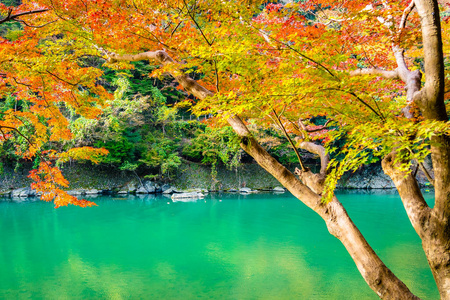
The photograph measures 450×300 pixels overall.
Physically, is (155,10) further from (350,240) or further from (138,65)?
(138,65)

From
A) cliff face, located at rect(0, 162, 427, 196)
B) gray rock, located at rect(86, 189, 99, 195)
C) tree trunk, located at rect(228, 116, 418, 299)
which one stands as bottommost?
gray rock, located at rect(86, 189, 99, 195)

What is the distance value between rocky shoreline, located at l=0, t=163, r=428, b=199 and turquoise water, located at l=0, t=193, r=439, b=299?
2.82 metres

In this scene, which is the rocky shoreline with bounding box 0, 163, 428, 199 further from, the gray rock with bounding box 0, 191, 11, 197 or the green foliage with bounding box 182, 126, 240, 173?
the green foliage with bounding box 182, 126, 240, 173

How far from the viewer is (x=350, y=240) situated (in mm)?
1847

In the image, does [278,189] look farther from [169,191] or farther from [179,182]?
[169,191]

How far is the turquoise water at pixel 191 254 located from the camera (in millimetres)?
4012

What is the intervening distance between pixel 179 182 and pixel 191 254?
854 cm

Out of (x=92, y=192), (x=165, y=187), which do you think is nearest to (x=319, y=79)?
(x=165, y=187)

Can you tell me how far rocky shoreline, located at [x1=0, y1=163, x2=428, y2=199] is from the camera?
12.2 meters

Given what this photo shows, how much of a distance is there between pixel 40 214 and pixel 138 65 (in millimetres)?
8797

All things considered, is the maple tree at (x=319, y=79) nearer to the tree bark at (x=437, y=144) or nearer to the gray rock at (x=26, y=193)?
the tree bark at (x=437, y=144)

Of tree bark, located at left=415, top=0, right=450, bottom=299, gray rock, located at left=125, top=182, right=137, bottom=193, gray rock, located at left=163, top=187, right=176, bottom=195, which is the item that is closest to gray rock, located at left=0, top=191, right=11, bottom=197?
gray rock, located at left=125, top=182, right=137, bottom=193

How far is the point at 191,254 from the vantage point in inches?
217

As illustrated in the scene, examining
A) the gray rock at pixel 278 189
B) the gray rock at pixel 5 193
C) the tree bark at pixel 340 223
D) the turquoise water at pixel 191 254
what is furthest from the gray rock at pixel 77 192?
the tree bark at pixel 340 223
